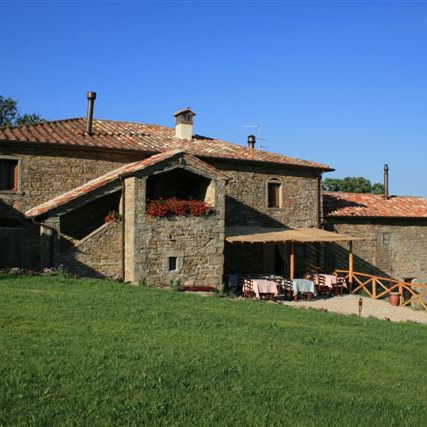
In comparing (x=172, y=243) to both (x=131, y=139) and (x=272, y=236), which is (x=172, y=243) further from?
(x=131, y=139)

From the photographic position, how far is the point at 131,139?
20797 millimetres

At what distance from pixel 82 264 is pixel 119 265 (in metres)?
1.20

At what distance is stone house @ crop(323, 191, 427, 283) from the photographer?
24.2 metres

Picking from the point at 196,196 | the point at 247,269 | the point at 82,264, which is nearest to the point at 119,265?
the point at 82,264

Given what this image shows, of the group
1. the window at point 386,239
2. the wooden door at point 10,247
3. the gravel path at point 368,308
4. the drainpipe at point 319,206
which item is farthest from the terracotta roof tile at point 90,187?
the window at point 386,239

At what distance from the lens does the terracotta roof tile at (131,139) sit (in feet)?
60.5

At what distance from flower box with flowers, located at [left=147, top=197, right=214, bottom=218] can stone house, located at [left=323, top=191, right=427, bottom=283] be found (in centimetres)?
838

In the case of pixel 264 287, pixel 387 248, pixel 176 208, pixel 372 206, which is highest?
pixel 372 206

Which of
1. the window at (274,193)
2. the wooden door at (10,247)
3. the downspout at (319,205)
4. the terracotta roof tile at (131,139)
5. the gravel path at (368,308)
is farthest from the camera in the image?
the downspout at (319,205)

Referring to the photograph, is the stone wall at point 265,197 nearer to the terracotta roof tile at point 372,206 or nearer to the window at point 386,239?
the terracotta roof tile at point 372,206

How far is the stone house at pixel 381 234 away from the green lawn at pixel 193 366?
1195cm

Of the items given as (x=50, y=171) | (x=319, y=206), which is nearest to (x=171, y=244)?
(x=50, y=171)

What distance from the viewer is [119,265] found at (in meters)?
17.0

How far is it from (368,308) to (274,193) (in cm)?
731
